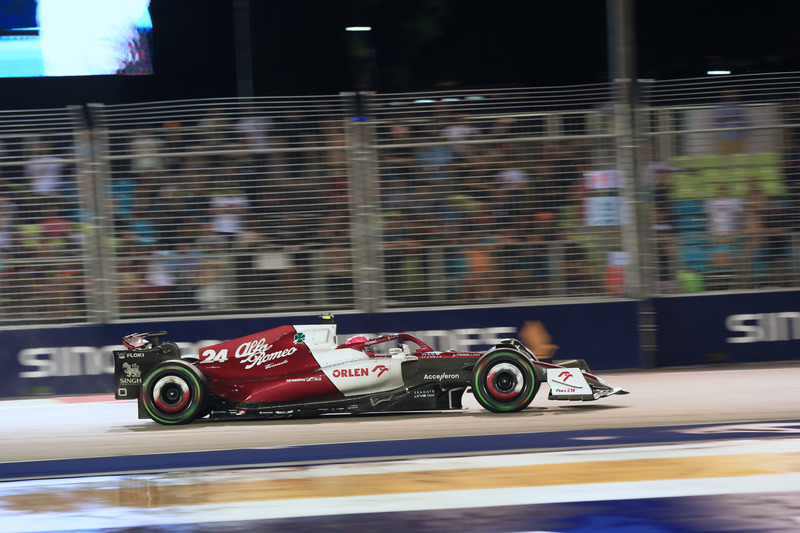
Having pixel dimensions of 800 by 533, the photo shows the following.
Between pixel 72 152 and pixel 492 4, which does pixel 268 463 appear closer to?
pixel 72 152

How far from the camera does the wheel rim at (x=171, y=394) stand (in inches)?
293

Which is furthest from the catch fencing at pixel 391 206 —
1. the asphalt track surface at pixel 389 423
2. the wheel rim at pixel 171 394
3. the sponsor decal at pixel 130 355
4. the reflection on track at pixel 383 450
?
the reflection on track at pixel 383 450

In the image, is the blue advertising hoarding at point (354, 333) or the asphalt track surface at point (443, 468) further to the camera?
the blue advertising hoarding at point (354, 333)

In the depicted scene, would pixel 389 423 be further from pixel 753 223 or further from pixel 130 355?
pixel 753 223

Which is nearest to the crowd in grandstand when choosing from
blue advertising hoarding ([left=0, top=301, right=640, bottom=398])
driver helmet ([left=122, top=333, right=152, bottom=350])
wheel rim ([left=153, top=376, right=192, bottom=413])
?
blue advertising hoarding ([left=0, top=301, right=640, bottom=398])

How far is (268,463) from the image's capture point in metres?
6.02

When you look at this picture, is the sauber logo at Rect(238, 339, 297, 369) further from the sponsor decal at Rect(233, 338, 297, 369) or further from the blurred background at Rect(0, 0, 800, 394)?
the blurred background at Rect(0, 0, 800, 394)

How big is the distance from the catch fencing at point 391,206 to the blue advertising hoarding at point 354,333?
0.16m

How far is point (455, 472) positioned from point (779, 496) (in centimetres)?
183

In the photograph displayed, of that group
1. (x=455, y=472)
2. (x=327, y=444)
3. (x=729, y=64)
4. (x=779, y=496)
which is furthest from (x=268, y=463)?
(x=729, y=64)

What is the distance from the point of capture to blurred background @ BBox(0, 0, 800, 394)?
31.8ft

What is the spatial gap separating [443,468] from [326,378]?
1861 mm

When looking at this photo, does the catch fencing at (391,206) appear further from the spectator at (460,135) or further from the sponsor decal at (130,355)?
the sponsor decal at (130,355)

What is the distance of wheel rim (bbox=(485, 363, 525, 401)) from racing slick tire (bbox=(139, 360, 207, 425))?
2.32 meters
